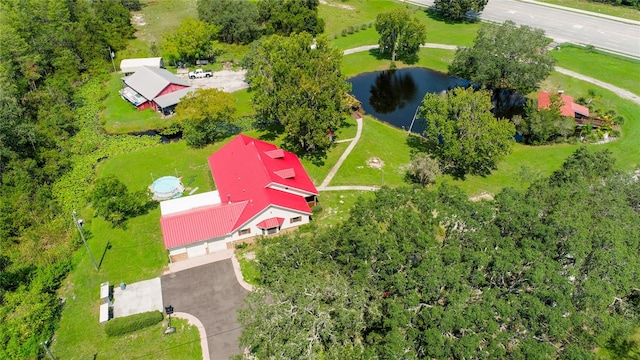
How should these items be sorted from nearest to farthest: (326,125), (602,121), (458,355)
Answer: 1. (458,355)
2. (326,125)
3. (602,121)

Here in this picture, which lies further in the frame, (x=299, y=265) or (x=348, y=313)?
(x=299, y=265)

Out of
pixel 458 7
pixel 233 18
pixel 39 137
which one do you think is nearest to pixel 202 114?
pixel 39 137

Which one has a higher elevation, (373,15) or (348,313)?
(373,15)

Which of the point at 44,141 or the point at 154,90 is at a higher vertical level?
the point at 154,90

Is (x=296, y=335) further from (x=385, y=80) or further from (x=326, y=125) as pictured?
(x=385, y=80)

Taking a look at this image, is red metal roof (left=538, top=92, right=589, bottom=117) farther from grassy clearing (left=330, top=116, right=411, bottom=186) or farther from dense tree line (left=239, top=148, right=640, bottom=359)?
dense tree line (left=239, top=148, right=640, bottom=359)

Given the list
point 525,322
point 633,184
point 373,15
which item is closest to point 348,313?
point 525,322

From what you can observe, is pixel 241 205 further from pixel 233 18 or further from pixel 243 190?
pixel 233 18
